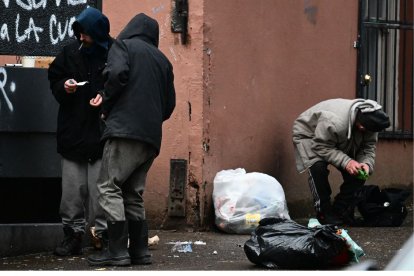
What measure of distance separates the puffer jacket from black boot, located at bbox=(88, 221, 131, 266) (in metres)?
2.97

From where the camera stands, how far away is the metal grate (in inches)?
420

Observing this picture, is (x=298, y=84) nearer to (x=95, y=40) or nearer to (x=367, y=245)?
(x=367, y=245)

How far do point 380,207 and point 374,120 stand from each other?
1168 mm

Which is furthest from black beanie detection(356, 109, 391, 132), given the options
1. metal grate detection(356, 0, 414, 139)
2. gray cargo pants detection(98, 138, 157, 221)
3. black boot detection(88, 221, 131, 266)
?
black boot detection(88, 221, 131, 266)

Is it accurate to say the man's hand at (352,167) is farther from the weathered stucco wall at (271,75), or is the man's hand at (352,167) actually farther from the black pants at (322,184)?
the weathered stucco wall at (271,75)

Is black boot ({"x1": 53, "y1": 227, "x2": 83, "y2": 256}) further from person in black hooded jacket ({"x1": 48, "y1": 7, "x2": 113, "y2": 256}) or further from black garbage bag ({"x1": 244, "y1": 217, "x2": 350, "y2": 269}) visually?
black garbage bag ({"x1": 244, "y1": 217, "x2": 350, "y2": 269})

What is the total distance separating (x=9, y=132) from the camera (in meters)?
7.02

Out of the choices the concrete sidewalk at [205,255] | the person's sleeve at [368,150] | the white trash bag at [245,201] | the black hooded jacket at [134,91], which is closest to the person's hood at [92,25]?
the black hooded jacket at [134,91]

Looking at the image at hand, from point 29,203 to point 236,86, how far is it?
2454mm

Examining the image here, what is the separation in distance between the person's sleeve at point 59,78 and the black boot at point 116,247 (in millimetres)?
988

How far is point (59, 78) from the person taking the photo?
684 centimetres

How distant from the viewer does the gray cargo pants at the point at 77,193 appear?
22.7 ft
